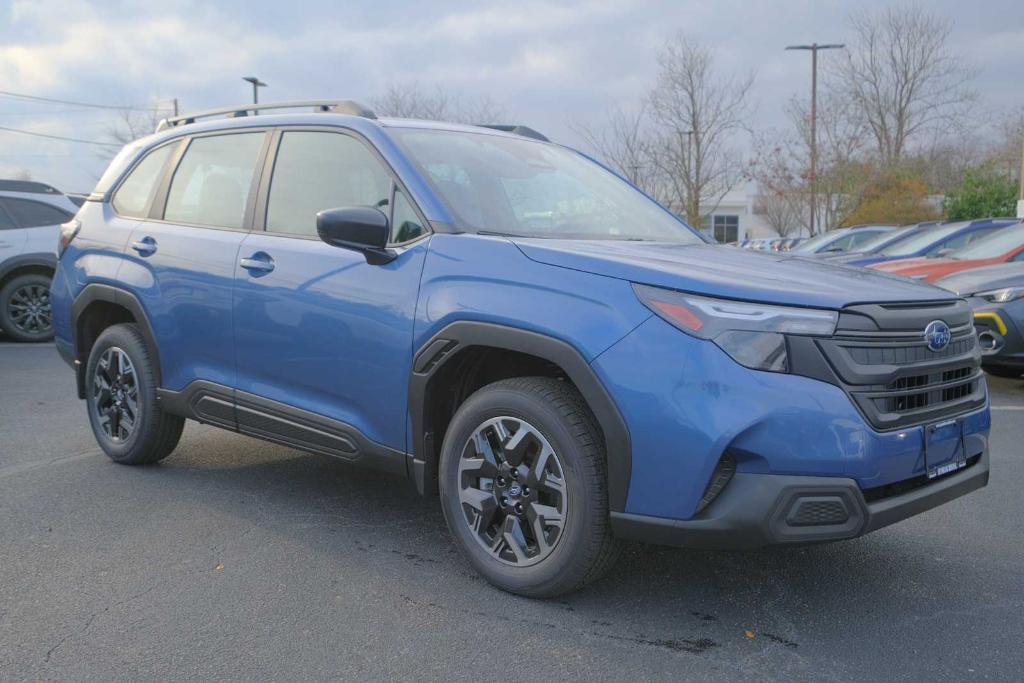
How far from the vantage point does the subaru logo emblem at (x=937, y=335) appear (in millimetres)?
3135

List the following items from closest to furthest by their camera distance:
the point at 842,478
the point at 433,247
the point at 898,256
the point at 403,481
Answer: the point at 842,478 → the point at 433,247 → the point at 403,481 → the point at 898,256

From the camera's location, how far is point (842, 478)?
2875mm

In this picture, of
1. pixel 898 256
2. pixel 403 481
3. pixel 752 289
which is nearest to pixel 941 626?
pixel 752 289

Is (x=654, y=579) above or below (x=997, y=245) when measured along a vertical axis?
below

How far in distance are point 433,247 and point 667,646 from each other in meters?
1.62

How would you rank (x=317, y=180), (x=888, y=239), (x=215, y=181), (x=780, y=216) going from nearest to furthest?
(x=317, y=180), (x=215, y=181), (x=888, y=239), (x=780, y=216)

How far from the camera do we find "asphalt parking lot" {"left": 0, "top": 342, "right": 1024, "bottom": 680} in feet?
9.59

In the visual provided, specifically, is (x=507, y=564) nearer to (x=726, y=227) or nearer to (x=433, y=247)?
(x=433, y=247)

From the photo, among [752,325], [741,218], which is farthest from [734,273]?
[741,218]

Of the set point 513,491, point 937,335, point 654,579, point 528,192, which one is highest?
point 528,192

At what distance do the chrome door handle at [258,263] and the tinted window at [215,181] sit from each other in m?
0.30

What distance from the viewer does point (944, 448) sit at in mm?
3209

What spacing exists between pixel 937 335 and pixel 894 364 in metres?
0.27

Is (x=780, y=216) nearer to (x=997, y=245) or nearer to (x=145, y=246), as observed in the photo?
(x=997, y=245)
